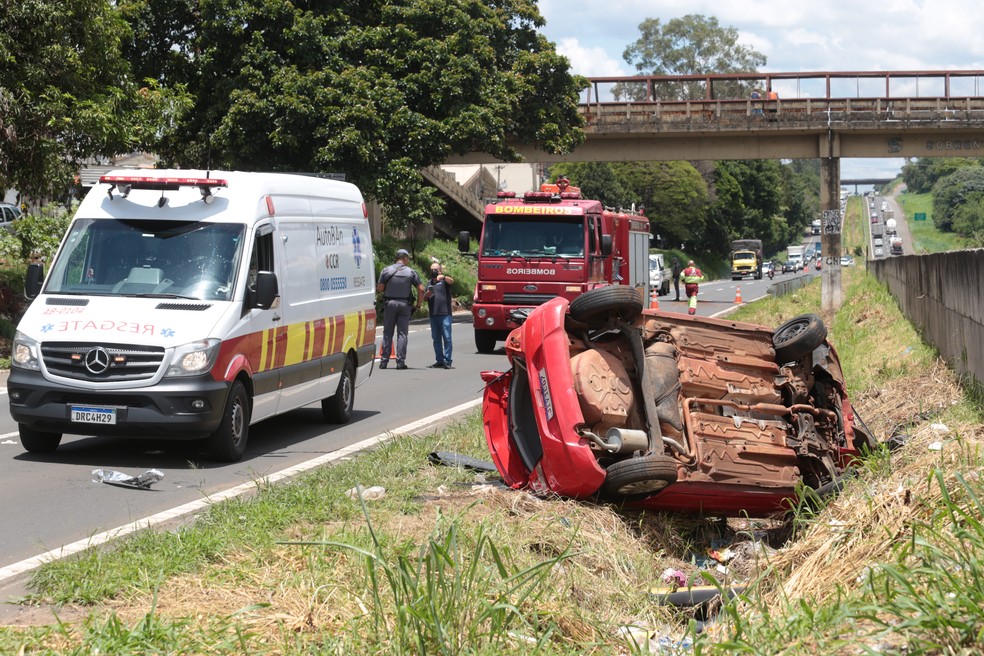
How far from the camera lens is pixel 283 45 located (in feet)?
105

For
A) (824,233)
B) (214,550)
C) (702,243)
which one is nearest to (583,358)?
(214,550)

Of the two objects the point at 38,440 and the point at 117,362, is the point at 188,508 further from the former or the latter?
the point at 38,440

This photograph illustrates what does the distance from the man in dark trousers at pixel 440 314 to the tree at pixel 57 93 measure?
688 cm

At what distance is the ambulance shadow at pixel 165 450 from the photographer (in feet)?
32.6

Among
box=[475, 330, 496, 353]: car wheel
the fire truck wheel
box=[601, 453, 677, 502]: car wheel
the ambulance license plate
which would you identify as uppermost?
the fire truck wheel

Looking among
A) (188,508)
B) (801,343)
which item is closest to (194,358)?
(188,508)

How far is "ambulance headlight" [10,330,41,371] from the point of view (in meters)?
9.80

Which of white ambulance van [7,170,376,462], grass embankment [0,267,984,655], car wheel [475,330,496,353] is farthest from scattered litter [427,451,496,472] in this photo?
car wheel [475,330,496,353]

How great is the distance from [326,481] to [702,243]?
8893cm

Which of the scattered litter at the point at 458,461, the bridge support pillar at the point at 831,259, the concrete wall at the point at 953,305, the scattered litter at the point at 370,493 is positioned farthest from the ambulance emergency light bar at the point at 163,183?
the bridge support pillar at the point at 831,259

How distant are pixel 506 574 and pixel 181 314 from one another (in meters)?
5.85

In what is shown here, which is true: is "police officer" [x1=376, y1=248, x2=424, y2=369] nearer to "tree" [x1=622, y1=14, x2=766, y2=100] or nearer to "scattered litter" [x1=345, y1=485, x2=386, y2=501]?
"scattered litter" [x1=345, y1=485, x2=386, y2=501]

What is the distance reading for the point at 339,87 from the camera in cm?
3145

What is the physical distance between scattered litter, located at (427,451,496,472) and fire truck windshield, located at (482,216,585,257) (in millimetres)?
13336
